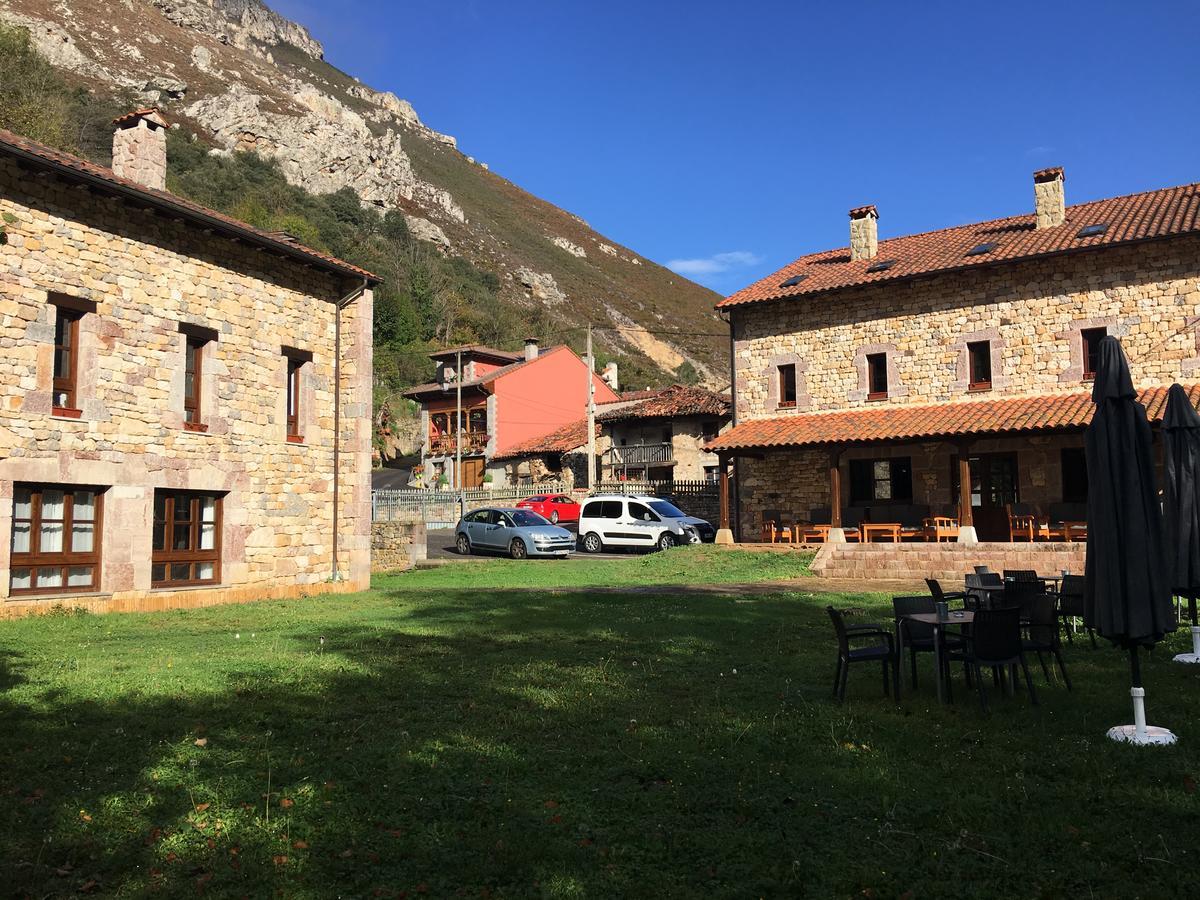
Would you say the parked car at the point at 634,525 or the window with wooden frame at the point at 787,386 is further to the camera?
the window with wooden frame at the point at 787,386

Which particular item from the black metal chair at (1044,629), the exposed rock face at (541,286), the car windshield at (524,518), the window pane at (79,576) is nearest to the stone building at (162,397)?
the window pane at (79,576)

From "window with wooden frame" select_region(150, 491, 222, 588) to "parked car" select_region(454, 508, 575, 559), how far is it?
1004 cm

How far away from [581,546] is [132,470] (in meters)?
15.6

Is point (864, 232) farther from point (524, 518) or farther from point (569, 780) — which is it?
point (569, 780)

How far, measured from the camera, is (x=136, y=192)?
13.5 m

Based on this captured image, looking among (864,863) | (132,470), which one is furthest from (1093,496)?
(132,470)

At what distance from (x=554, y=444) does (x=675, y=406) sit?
20.3 ft

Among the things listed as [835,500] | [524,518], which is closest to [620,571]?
[524,518]

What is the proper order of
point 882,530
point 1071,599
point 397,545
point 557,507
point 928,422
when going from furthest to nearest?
point 557,507
point 882,530
point 928,422
point 397,545
point 1071,599

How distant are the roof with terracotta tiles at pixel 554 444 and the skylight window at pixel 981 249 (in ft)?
67.9

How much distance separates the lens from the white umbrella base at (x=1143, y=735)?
5.77 meters

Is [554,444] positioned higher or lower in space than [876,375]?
lower

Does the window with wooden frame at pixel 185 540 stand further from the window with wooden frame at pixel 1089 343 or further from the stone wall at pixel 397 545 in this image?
the window with wooden frame at pixel 1089 343

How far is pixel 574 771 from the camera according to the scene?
5.41m
